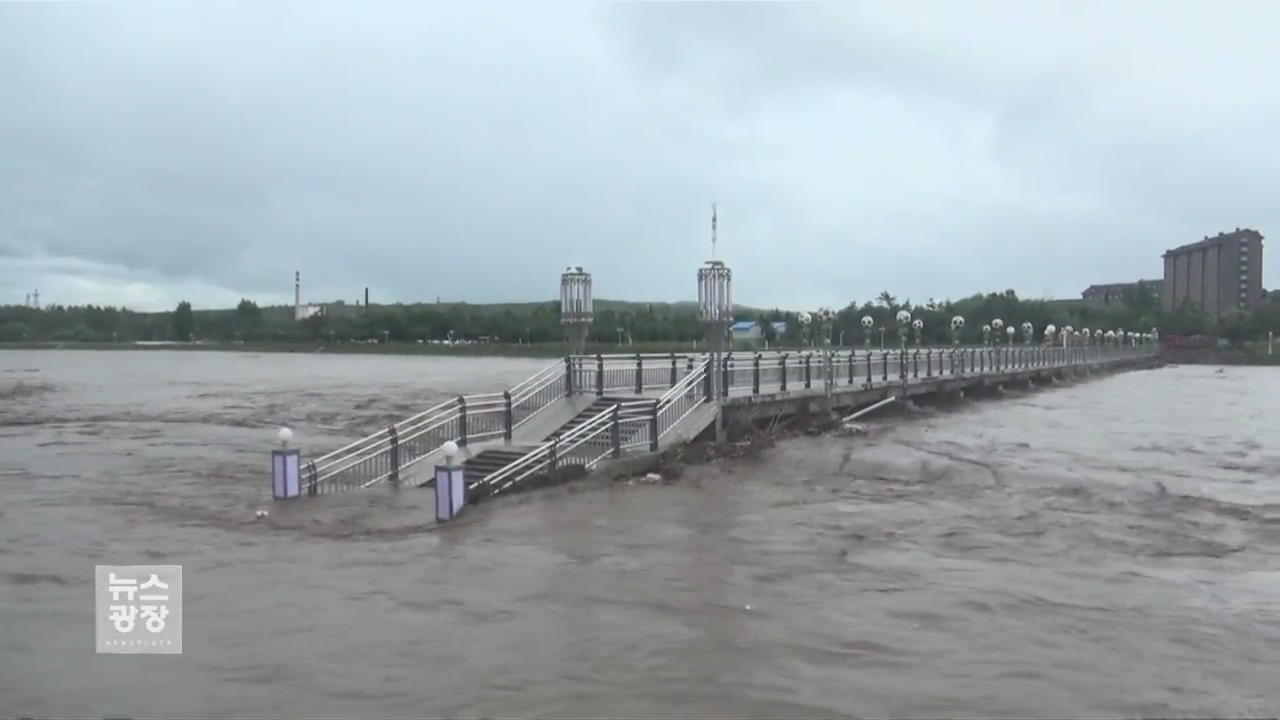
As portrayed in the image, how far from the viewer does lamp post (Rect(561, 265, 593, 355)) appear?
20609mm

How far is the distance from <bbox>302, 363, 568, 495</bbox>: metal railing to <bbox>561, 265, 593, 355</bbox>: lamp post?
0.72m

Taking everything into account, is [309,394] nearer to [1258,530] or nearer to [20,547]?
[20,547]

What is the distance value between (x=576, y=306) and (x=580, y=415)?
264 cm

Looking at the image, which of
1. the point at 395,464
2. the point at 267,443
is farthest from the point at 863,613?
the point at 267,443

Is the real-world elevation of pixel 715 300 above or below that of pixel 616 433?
above

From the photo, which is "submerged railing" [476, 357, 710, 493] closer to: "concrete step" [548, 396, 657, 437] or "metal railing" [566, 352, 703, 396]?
"concrete step" [548, 396, 657, 437]

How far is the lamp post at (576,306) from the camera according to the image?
20.6m

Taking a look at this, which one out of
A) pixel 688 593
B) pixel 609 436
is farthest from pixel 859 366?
pixel 688 593

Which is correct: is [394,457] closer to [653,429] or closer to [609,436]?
[609,436]

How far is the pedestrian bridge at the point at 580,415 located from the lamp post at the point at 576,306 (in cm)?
48

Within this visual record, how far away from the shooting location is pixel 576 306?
2081 cm

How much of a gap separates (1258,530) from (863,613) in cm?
815

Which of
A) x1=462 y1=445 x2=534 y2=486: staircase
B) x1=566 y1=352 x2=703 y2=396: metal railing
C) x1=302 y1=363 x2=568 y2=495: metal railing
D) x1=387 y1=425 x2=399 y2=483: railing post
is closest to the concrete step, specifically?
x1=566 y1=352 x2=703 y2=396: metal railing

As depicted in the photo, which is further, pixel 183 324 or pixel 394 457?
pixel 183 324
